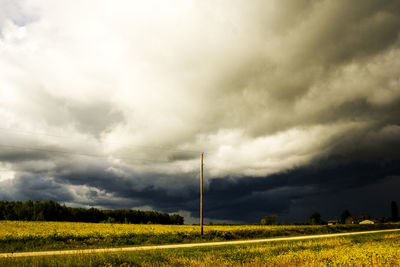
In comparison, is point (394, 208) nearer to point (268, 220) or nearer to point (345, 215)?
point (345, 215)

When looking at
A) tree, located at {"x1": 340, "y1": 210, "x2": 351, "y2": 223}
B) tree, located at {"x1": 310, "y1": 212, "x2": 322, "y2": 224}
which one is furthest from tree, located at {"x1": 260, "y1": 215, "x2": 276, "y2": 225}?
tree, located at {"x1": 340, "y1": 210, "x2": 351, "y2": 223}

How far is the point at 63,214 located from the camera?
104000 millimetres

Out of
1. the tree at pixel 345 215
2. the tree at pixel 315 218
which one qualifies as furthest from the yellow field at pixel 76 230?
the tree at pixel 345 215

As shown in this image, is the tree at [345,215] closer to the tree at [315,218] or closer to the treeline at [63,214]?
the tree at [315,218]

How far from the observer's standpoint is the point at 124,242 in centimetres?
3500

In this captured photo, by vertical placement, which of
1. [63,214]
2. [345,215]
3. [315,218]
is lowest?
[345,215]

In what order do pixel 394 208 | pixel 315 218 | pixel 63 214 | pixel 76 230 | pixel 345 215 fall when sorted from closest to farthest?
pixel 76 230
pixel 63 214
pixel 315 218
pixel 394 208
pixel 345 215

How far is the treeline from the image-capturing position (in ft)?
311

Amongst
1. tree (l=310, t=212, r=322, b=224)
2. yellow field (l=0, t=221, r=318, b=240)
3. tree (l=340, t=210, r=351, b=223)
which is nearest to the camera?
yellow field (l=0, t=221, r=318, b=240)

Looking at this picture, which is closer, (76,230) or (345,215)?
(76,230)

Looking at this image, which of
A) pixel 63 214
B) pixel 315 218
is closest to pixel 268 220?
pixel 315 218

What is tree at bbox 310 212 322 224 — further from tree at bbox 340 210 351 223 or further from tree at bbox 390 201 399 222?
tree at bbox 390 201 399 222

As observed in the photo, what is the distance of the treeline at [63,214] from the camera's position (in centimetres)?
9488

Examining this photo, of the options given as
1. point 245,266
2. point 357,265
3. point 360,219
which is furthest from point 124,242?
point 360,219
